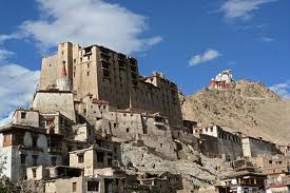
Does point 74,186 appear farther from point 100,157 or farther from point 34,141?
point 34,141

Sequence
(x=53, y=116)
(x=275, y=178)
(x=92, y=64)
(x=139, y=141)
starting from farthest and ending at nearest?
(x=92, y=64) → (x=139, y=141) → (x=53, y=116) → (x=275, y=178)

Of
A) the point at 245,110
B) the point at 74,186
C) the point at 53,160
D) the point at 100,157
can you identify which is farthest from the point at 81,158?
the point at 245,110

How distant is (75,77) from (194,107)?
164ft

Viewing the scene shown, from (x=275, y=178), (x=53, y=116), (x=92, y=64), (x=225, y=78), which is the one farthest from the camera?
(x=225, y=78)

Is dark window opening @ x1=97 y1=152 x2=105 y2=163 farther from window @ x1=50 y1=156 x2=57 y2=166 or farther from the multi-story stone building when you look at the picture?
the multi-story stone building

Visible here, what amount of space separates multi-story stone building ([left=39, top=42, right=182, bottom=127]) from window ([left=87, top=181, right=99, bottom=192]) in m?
37.2

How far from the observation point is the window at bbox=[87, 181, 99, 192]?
47331 millimetres

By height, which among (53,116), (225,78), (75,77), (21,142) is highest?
(225,78)

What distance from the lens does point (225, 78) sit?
172 meters

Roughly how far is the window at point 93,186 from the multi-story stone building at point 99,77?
122 ft

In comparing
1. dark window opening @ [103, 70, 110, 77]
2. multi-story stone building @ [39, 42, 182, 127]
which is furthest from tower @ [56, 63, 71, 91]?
dark window opening @ [103, 70, 110, 77]

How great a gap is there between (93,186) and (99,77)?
135 ft

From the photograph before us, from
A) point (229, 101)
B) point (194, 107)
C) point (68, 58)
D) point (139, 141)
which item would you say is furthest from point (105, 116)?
point (229, 101)

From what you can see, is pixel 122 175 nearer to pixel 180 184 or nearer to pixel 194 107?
pixel 180 184
